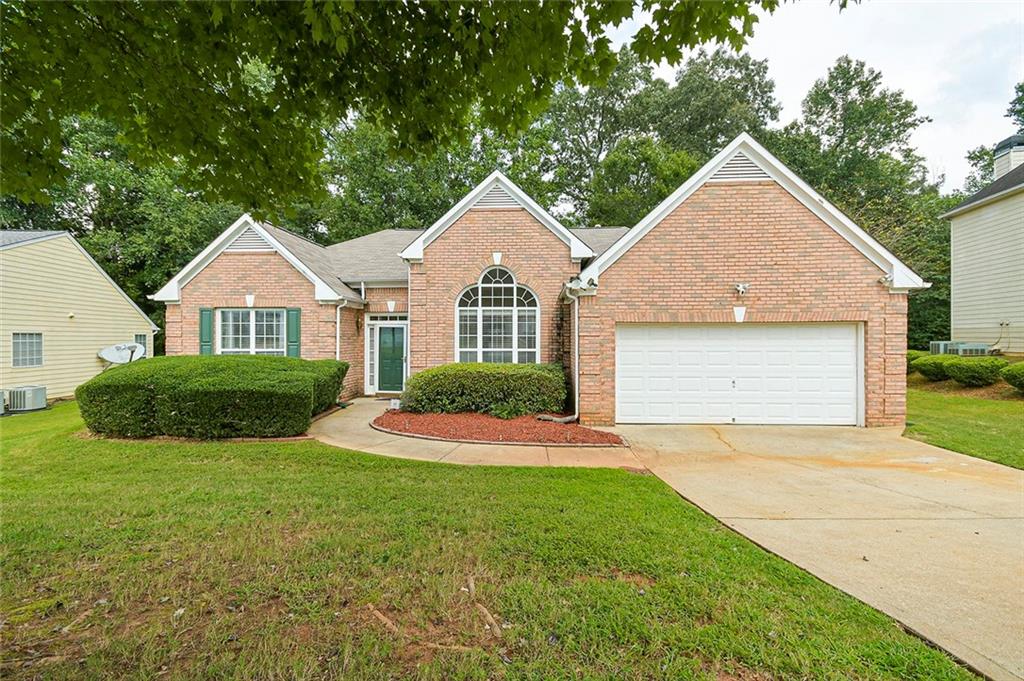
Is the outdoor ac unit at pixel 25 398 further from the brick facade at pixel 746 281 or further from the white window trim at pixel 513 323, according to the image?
the brick facade at pixel 746 281

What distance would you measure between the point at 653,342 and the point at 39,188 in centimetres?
962

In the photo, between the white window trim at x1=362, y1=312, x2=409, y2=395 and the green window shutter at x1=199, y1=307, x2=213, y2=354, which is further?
the white window trim at x1=362, y1=312, x2=409, y2=395

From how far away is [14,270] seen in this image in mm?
14102

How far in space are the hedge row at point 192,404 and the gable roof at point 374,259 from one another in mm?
5985

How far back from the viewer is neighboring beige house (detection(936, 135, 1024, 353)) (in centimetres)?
1535

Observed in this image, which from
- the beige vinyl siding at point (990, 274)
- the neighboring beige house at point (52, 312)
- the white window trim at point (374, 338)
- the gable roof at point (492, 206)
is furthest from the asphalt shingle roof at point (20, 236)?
the beige vinyl siding at point (990, 274)

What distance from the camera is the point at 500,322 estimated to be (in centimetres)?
1212

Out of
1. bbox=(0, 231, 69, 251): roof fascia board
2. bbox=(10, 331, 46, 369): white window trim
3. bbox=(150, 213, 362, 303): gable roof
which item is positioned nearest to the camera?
bbox=(150, 213, 362, 303): gable roof

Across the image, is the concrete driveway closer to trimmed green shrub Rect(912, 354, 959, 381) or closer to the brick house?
the brick house

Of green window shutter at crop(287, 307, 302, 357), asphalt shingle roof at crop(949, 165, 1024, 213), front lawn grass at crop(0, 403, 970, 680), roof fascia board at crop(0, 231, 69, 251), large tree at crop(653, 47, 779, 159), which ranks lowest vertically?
front lawn grass at crop(0, 403, 970, 680)

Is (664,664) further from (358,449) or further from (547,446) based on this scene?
(358,449)

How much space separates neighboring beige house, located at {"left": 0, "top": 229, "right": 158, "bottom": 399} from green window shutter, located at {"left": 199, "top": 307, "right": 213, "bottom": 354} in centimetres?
667

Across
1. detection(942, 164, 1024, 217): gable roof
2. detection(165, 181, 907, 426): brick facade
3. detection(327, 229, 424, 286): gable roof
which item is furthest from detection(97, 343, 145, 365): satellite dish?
detection(942, 164, 1024, 217): gable roof

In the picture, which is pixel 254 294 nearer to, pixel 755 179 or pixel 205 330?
pixel 205 330
